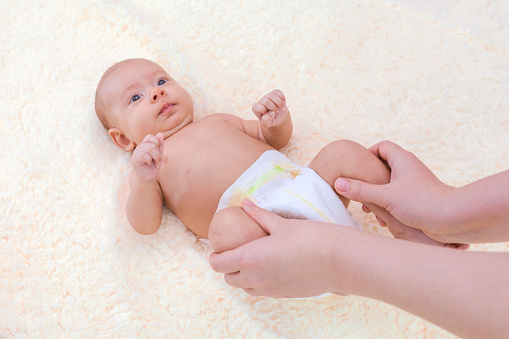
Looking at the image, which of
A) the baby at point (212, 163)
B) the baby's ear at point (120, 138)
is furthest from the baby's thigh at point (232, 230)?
the baby's ear at point (120, 138)

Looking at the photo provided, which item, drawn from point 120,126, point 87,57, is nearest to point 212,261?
point 120,126

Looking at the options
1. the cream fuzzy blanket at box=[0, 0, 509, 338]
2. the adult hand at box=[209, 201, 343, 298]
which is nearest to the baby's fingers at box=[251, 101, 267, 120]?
the cream fuzzy blanket at box=[0, 0, 509, 338]

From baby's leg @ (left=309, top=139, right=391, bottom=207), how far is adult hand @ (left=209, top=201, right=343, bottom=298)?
0.81 feet

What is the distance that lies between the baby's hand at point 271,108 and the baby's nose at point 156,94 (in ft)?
1.01

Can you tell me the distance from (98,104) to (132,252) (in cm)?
48

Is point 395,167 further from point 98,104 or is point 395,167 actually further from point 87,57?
point 87,57

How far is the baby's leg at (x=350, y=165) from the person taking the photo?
1.20 m

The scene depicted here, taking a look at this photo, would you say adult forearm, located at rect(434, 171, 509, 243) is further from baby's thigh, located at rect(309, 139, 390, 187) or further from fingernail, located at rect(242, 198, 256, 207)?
fingernail, located at rect(242, 198, 256, 207)

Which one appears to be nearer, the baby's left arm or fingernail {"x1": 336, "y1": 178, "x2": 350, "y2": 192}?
fingernail {"x1": 336, "y1": 178, "x2": 350, "y2": 192}

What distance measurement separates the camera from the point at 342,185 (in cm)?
119

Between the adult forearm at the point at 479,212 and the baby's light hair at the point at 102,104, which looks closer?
the adult forearm at the point at 479,212

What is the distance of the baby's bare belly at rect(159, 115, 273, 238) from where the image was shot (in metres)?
1.34

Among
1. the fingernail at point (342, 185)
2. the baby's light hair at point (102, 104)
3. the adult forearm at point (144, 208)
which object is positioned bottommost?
the adult forearm at point (144, 208)

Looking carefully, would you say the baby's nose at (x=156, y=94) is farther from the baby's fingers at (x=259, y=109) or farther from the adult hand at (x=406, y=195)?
the adult hand at (x=406, y=195)
